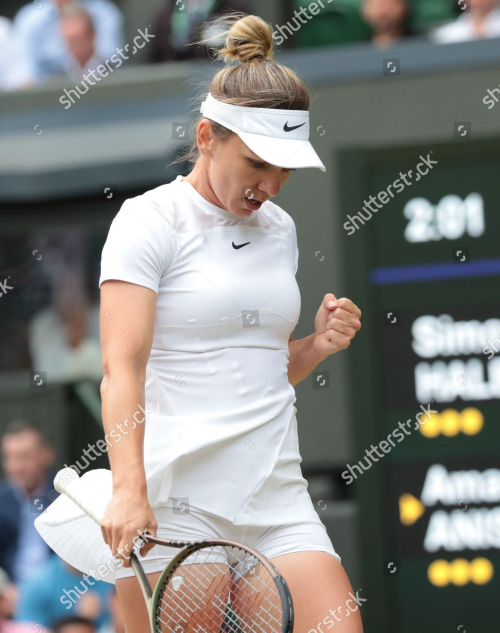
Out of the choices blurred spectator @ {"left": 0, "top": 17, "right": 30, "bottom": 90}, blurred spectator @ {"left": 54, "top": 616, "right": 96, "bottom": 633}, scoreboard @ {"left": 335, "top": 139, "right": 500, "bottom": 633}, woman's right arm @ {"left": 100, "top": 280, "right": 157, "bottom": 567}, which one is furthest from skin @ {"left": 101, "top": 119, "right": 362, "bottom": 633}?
blurred spectator @ {"left": 0, "top": 17, "right": 30, "bottom": 90}

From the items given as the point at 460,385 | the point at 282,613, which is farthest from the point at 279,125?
the point at 460,385

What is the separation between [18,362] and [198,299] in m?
3.09

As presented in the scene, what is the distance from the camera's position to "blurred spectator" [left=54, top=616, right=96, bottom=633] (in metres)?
3.71

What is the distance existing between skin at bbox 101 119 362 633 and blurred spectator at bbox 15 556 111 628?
7.18 ft

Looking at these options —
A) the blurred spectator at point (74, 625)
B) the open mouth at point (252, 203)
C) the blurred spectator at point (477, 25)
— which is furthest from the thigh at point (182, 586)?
the blurred spectator at point (477, 25)

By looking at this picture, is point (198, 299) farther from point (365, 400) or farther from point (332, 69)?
point (332, 69)

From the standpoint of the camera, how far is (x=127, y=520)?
4.77 feet

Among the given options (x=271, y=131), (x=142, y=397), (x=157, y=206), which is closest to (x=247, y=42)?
(x=271, y=131)

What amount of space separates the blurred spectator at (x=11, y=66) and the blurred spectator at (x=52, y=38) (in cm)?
3

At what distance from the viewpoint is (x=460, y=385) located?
136 inches

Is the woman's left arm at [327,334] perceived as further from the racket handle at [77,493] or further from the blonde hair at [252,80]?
the racket handle at [77,493]

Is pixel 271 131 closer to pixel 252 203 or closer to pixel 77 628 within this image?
pixel 252 203

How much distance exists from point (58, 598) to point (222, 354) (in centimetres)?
242

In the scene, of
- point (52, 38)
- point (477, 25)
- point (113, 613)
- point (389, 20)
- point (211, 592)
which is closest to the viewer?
point (211, 592)
